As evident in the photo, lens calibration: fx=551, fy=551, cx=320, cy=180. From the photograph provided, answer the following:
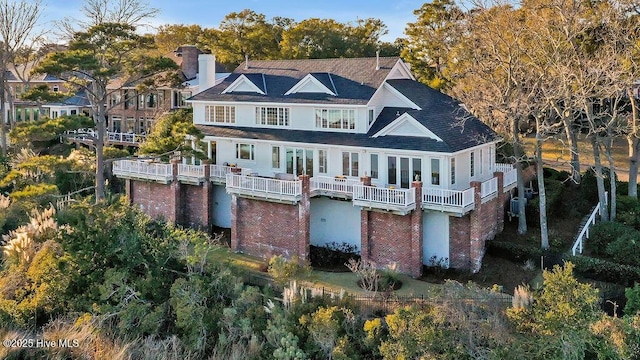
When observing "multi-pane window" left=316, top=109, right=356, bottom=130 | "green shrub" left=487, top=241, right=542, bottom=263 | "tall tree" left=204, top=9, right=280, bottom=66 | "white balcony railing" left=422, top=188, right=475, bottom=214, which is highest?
"tall tree" left=204, top=9, right=280, bottom=66

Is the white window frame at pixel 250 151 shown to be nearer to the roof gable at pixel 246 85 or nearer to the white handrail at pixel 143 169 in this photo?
the roof gable at pixel 246 85

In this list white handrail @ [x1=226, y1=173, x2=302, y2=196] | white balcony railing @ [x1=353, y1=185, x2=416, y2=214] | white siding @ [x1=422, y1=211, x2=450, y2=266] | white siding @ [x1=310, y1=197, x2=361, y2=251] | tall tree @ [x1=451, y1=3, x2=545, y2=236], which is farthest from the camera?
white siding @ [x1=310, y1=197, x2=361, y2=251]

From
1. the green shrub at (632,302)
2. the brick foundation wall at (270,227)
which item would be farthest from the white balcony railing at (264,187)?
the green shrub at (632,302)

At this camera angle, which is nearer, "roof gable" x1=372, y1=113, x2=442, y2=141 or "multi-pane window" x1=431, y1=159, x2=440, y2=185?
"multi-pane window" x1=431, y1=159, x2=440, y2=185

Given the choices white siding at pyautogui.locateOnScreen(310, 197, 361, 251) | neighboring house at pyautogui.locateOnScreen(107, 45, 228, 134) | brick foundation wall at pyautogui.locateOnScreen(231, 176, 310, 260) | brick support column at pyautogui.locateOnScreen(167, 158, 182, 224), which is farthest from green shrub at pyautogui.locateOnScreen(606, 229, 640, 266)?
neighboring house at pyautogui.locateOnScreen(107, 45, 228, 134)

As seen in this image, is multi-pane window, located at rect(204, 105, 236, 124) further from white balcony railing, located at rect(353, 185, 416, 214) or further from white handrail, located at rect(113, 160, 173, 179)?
white balcony railing, located at rect(353, 185, 416, 214)
